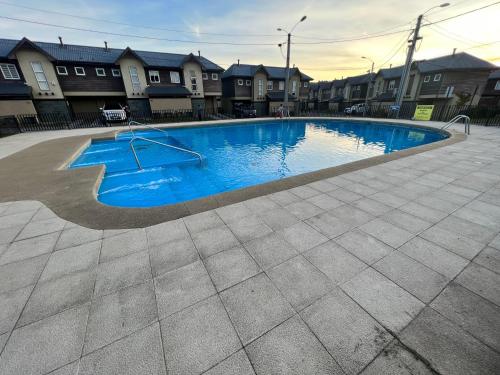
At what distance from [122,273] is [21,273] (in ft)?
4.51

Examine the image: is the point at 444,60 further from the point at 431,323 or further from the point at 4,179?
the point at 4,179

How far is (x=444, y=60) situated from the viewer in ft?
105

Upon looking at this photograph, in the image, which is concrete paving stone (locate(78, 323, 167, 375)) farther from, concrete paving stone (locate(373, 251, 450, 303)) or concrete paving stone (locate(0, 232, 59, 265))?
concrete paving stone (locate(373, 251, 450, 303))

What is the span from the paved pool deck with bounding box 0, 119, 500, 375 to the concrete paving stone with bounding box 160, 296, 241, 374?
0.01 meters

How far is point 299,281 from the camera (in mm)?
2615

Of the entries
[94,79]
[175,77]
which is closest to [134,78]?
[94,79]

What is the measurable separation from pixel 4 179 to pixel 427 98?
150ft

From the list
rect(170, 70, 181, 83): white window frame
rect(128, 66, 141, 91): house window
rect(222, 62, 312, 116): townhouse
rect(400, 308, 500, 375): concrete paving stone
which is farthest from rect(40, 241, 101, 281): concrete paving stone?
rect(222, 62, 312, 116): townhouse

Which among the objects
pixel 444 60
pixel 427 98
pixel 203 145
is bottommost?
pixel 203 145

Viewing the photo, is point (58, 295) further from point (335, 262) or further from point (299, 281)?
point (335, 262)

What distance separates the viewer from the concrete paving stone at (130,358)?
174cm

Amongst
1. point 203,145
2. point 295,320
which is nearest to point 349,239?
point 295,320

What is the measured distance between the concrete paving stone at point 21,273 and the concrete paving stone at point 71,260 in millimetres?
90

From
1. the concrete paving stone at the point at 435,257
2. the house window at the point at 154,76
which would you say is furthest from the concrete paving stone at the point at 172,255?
the house window at the point at 154,76
